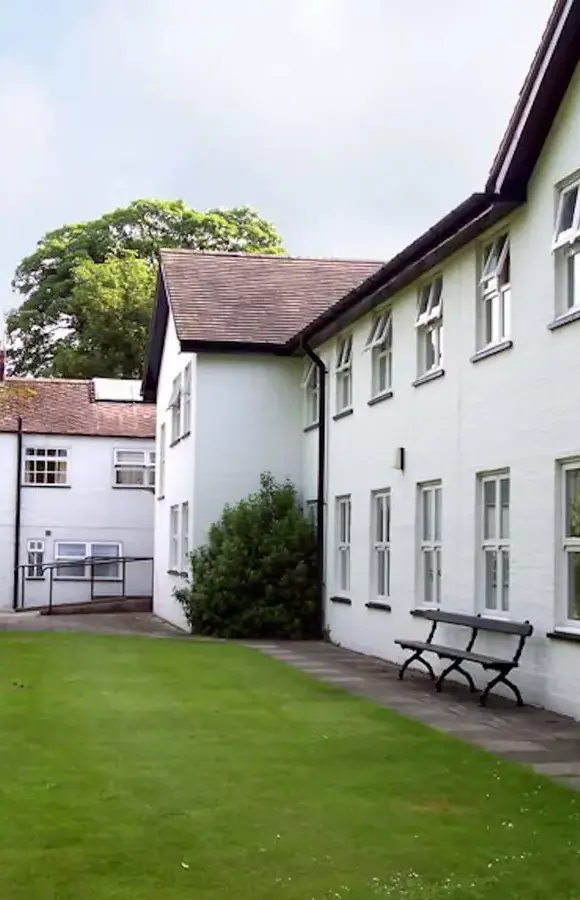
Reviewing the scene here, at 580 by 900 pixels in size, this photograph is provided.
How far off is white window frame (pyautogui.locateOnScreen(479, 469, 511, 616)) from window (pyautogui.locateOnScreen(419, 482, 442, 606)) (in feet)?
4.96

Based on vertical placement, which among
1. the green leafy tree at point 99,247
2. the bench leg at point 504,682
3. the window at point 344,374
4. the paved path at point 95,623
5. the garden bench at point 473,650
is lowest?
the paved path at point 95,623

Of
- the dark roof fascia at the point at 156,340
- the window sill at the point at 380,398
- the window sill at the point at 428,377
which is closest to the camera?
the window sill at the point at 428,377

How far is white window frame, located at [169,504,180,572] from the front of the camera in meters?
27.5

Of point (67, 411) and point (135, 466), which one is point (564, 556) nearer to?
point (135, 466)

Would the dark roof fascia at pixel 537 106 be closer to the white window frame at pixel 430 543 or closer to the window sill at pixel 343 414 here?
the white window frame at pixel 430 543

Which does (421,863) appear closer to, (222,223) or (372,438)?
(372,438)

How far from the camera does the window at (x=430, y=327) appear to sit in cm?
1612

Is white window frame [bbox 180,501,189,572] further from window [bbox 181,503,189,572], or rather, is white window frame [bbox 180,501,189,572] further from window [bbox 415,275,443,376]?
window [bbox 415,275,443,376]

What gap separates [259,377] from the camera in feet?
77.1

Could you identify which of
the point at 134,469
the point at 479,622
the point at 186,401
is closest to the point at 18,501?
the point at 134,469

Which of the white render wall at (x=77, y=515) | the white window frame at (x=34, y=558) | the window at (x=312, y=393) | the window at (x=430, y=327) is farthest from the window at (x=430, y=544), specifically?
the white window frame at (x=34, y=558)

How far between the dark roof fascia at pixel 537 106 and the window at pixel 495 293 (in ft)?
3.26

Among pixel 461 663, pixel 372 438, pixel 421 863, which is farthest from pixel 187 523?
pixel 421 863

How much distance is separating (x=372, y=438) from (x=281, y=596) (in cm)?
407
